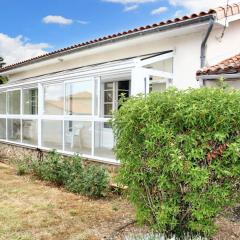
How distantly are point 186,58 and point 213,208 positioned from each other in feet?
22.7

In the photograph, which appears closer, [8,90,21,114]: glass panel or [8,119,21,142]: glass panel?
[8,119,21,142]: glass panel

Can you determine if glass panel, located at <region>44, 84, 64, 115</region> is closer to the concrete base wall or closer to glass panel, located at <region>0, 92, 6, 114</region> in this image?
the concrete base wall

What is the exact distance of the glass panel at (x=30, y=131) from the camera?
50.9ft

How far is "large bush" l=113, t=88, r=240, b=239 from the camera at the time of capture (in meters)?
5.05

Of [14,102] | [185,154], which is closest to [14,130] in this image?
[14,102]

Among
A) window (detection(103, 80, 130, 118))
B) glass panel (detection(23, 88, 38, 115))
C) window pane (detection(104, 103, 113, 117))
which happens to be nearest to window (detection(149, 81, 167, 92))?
window (detection(103, 80, 130, 118))

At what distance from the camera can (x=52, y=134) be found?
14156 millimetres

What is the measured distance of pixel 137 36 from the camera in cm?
1180

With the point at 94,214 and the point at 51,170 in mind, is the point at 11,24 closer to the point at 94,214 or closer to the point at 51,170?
the point at 51,170

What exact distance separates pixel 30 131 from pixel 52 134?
2.28m

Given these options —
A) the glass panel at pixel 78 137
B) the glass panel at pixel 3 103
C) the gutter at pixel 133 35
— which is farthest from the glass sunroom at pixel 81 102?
the glass panel at pixel 3 103

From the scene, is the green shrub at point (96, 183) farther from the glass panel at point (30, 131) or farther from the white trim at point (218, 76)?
the glass panel at point (30, 131)

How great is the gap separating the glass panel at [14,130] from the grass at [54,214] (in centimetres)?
671

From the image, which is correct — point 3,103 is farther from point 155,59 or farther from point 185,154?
point 185,154
